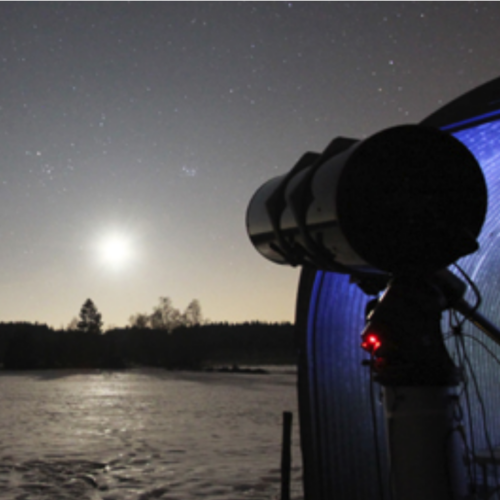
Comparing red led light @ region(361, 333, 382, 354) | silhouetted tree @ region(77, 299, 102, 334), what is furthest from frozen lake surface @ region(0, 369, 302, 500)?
silhouetted tree @ region(77, 299, 102, 334)

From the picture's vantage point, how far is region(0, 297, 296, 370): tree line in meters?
64.1

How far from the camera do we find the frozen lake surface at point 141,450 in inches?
350

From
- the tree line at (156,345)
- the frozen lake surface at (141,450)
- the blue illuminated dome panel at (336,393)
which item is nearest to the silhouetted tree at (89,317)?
the tree line at (156,345)

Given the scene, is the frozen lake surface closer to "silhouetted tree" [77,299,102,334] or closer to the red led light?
the red led light

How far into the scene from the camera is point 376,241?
2.70m

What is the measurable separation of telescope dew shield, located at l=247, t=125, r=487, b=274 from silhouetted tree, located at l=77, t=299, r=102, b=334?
111 metres

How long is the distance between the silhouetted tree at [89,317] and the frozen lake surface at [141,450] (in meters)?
88.4

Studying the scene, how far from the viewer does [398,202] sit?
2697 mm

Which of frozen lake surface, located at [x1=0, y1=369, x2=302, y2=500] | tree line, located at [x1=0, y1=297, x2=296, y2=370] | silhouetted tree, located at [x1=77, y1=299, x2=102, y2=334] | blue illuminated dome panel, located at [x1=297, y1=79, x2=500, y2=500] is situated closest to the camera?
blue illuminated dome panel, located at [x1=297, y1=79, x2=500, y2=500]

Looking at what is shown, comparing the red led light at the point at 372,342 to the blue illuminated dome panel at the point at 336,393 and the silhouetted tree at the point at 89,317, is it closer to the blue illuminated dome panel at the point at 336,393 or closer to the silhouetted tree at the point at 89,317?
the blue illuminated dome panel at the point at 336,393

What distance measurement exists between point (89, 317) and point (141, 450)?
103 m

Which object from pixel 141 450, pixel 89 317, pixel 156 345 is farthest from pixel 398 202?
pixel 89 317

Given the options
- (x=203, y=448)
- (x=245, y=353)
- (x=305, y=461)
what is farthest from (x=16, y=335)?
(x=305, y=461)

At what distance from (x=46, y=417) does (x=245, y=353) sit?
8629cm
